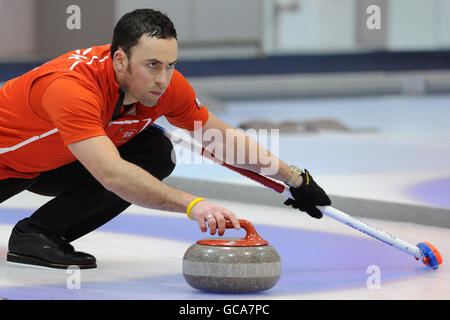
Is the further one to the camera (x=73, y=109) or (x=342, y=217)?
(x=342, y=217)

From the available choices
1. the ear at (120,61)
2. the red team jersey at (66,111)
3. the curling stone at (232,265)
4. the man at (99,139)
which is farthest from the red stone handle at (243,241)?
the ear at (120,61)

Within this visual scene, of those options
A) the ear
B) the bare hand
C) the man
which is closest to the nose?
the man

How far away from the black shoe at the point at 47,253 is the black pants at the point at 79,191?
35 millimetres

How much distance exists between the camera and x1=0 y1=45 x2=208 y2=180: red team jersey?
2.46 meters

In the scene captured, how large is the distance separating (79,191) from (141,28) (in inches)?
26.2

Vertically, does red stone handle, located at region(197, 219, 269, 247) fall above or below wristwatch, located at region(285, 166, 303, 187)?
below

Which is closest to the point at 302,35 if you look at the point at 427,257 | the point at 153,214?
the point at 153,214

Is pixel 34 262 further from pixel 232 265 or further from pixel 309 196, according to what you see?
pixel 309 196

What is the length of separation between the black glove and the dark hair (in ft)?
2.24

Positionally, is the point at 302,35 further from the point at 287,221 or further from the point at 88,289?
the point at 88,289

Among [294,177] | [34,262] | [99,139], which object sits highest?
[99,139]

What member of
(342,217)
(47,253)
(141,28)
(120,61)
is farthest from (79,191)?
(342,217)

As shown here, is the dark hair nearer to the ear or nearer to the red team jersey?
the ear

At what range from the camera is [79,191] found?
9.66 feet
